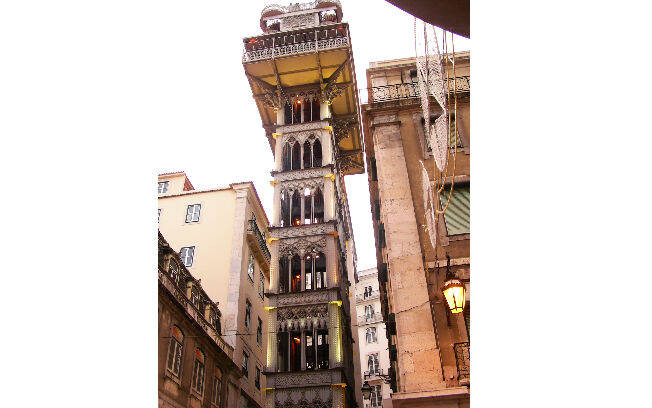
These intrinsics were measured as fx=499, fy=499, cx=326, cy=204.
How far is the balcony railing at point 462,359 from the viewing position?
1185 centimetres

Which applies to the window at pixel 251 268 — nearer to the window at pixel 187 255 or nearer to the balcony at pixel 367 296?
the window at pixel 187 255

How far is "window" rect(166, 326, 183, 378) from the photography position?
821 inches

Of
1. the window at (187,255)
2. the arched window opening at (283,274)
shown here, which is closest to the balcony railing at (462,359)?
the arched window opening at (283,274)

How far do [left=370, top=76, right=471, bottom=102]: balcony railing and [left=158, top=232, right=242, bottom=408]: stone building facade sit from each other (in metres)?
10.8

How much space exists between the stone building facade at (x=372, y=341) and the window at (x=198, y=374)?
2791cm

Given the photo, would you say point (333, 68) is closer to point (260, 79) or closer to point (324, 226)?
point (260, 79)

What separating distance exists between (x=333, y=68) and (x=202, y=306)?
1946 cm

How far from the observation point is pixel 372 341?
5853 centimetres

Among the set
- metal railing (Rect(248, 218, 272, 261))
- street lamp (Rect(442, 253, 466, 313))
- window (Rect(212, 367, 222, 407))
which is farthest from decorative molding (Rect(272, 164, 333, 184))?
street lamp (Rect(442, 253, 466, 313))

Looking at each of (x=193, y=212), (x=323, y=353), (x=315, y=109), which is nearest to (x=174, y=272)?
(x=323, y=353)

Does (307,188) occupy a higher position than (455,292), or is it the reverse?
(307,188)

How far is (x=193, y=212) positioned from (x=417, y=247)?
22967 millimetres

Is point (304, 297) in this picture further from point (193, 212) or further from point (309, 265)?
point (193, 212)
